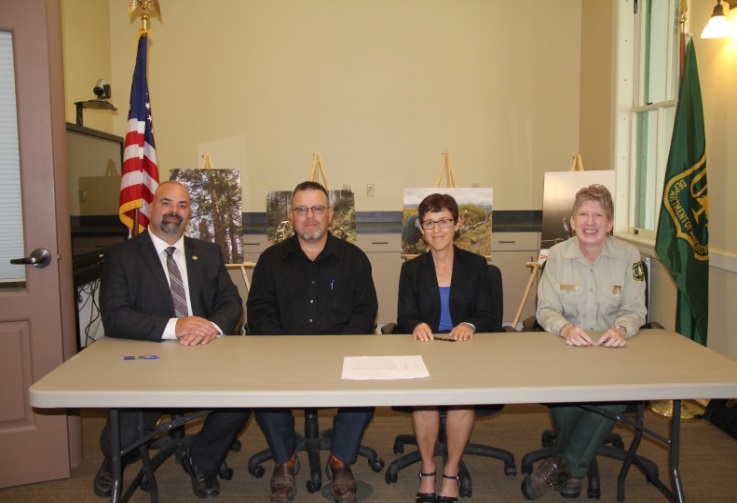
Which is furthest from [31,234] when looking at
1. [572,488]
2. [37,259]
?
[572,488]

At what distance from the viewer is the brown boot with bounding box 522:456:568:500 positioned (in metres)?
2.80

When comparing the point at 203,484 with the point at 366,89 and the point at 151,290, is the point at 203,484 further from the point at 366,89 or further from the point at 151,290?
the point at 366,89

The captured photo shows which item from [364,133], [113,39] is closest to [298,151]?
[364,133]

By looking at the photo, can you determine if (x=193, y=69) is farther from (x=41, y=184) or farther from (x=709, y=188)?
(x=709, y=188)

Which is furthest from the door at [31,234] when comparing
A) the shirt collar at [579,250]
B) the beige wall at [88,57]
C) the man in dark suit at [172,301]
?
the shirt collar at [579,250]

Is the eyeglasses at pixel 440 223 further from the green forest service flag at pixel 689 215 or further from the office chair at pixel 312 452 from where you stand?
the green forest service flag at pixel 689 215

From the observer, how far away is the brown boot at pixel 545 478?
9.18 feet

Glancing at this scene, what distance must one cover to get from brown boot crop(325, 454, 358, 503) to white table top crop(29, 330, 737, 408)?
2.22 feet

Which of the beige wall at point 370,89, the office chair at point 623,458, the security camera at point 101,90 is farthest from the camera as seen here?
the beige wall at point 370,89

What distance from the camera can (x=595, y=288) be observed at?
2.79 m

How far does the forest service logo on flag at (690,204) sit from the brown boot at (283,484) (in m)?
2.65

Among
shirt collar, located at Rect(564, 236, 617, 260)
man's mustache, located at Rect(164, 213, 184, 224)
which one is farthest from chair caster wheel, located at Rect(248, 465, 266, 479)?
shirt collar, located at Rect(564, 236, 617, 260)

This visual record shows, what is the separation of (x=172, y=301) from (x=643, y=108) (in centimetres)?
406

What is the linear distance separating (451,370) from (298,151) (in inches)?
170
